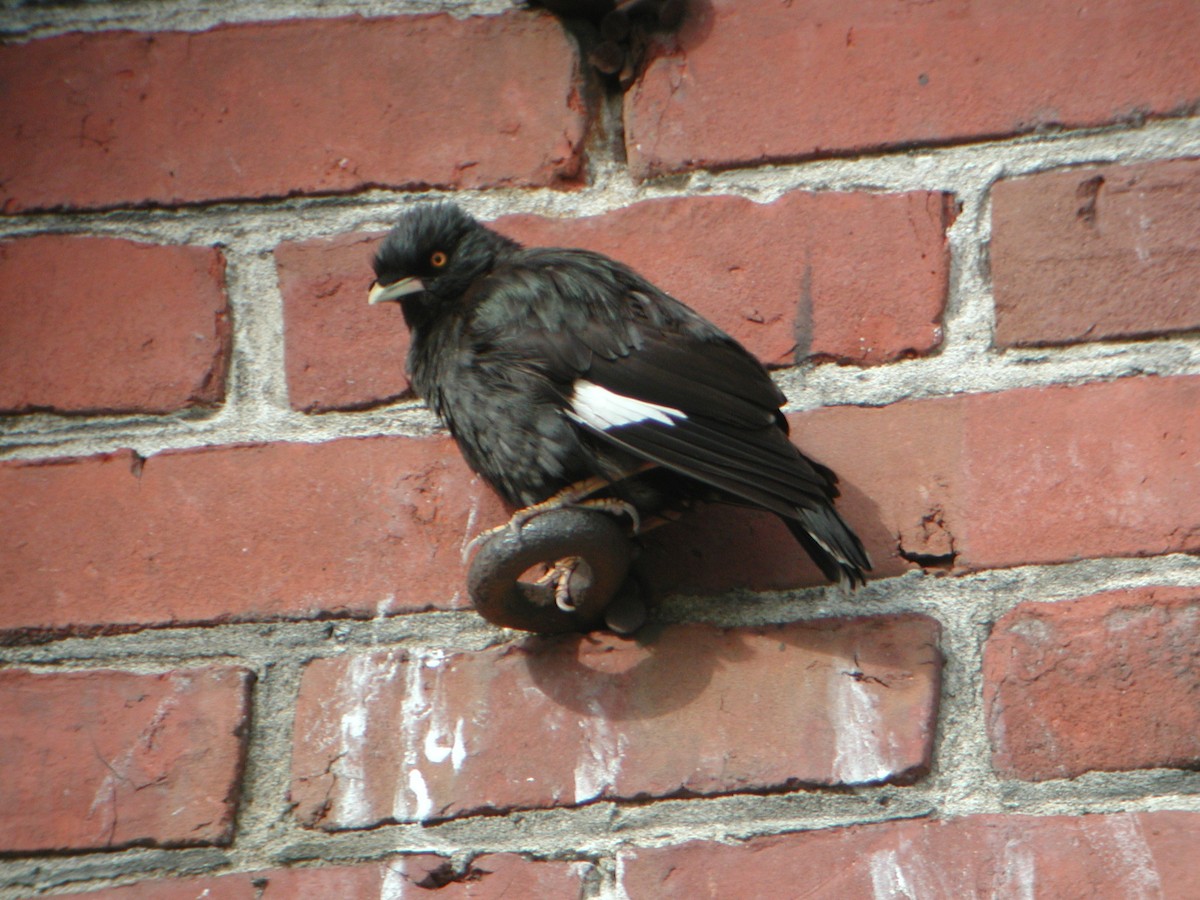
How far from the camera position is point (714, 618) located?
1288 millimetres

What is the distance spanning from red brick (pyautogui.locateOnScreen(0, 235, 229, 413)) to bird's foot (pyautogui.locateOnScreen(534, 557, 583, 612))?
368 millimetres

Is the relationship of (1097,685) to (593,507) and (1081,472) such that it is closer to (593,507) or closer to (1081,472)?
(1081,472)

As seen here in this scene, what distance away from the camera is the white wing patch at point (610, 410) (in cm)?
133

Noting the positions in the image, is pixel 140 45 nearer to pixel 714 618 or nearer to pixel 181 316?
pixel 181 316

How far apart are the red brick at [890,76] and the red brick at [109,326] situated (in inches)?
18.1

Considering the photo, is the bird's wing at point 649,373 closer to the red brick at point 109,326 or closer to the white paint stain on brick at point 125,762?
the red brick at point 109,326

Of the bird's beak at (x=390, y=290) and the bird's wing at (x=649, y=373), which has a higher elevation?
the bird's beak at (x=390, y=290)

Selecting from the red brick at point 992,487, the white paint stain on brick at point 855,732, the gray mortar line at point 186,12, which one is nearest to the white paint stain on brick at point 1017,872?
the white paint stain on brick at point 855,732

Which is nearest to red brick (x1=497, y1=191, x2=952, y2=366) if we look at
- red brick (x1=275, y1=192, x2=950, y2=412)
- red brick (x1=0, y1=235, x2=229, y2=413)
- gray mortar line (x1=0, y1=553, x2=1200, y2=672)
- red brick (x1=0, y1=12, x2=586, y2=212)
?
red brick (x1=275, y1=192, x2=950, y2=412)

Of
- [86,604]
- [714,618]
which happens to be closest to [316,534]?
[86,604]

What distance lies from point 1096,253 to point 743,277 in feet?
1.08

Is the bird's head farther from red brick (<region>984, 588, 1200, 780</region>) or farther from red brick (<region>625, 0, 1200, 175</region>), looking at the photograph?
red brick (<region>984, 588, 1200, 780</region>)

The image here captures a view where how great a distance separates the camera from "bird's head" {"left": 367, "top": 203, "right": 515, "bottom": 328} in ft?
4.67

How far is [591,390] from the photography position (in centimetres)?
140
